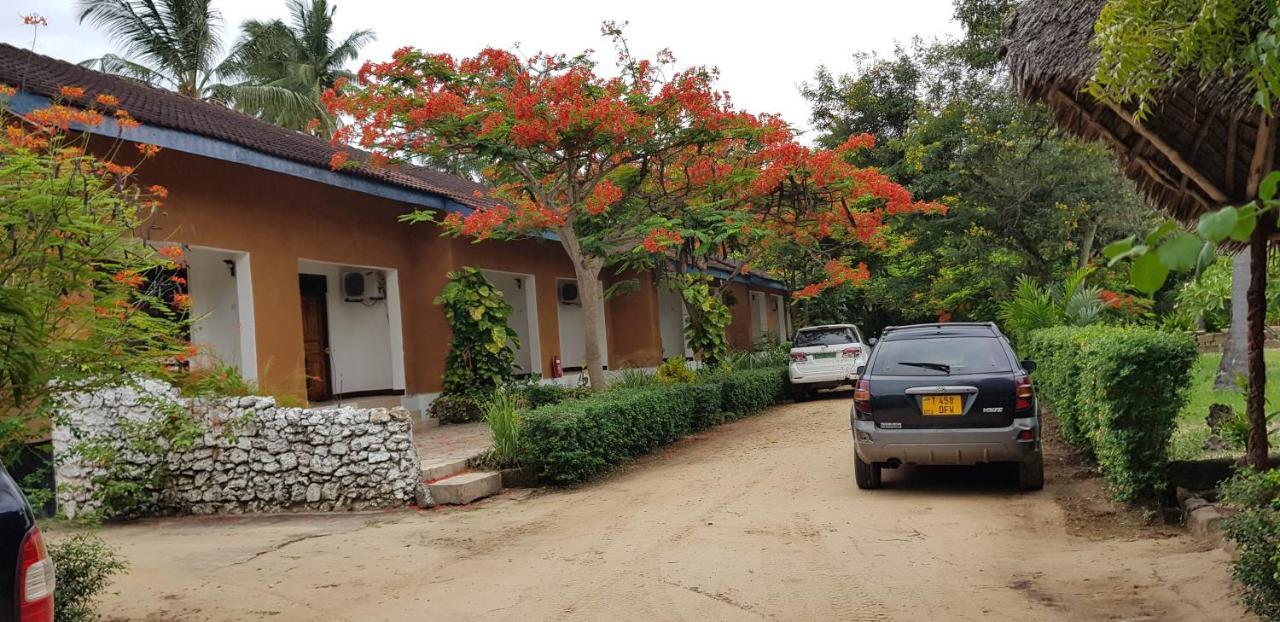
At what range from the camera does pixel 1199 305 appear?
14086 mm

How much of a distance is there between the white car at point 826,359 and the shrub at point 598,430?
6766 mm

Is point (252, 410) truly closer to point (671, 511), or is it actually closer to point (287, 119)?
point (671, 511)

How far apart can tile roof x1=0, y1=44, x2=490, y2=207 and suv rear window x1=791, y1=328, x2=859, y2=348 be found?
7.81 metres

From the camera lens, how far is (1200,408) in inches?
472

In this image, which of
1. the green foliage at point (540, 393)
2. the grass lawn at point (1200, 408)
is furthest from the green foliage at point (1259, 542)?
the green foliage at point (540, 393)

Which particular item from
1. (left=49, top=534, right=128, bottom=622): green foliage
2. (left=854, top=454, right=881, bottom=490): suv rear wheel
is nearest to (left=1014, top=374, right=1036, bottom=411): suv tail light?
(left=854, top=454, right=881, bottom=490): suv rear wheel

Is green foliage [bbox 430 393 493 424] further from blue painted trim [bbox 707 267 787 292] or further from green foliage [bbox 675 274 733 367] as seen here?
blue painted trim [bbox 707 267 787 292]

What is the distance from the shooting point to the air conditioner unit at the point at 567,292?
74.1ft

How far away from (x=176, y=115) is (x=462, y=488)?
5.99 meters

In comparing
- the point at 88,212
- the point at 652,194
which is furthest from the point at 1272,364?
the point at 88,212

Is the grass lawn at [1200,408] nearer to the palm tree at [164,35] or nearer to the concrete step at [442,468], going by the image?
the concrete step at [442,468]

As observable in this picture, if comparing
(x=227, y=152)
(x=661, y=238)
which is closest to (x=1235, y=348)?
(x=661, y=238)

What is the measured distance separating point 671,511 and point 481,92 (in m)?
6.16

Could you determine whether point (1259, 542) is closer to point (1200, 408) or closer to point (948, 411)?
point (948, 411)
